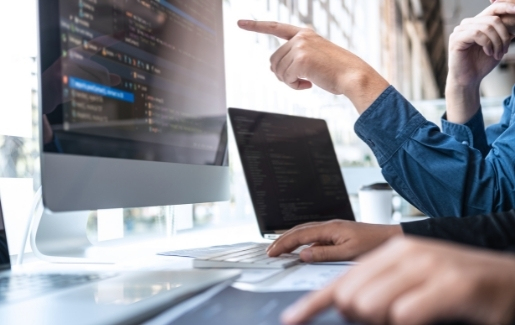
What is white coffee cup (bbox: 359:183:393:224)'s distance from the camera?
66.9 inches

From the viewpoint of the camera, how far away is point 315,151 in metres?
1.49

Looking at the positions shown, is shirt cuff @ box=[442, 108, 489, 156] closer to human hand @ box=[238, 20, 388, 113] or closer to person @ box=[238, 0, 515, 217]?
person @ box=[238, 0, 515, 217]

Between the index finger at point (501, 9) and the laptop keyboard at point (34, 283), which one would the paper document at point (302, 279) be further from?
the index finger at point (501, 9)

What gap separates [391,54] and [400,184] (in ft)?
12.3

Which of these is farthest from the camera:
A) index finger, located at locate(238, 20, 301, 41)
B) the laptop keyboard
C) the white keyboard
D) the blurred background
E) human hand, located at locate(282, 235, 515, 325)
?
index finger, located at locate(238, 20, 301, 41)

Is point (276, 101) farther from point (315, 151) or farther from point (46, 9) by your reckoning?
point (46, 9)

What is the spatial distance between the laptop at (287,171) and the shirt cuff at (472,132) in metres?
0.33

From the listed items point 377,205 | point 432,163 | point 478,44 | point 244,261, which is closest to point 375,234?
point 244,261

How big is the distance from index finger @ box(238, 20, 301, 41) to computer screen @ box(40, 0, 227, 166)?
6cm

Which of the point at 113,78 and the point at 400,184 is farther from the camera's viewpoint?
the point at 400,184

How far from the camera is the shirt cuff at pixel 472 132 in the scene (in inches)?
57.7

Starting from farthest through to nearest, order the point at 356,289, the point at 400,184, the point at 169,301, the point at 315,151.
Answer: the point at 315,151, the point at 400,184, the point at 169,301, the point at 356,289

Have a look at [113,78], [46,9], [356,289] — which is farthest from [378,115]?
[356,289]

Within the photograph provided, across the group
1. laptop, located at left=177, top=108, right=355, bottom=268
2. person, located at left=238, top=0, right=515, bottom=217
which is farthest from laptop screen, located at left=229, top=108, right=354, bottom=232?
person, located at left=238, top=0, right=515, bottom=217
